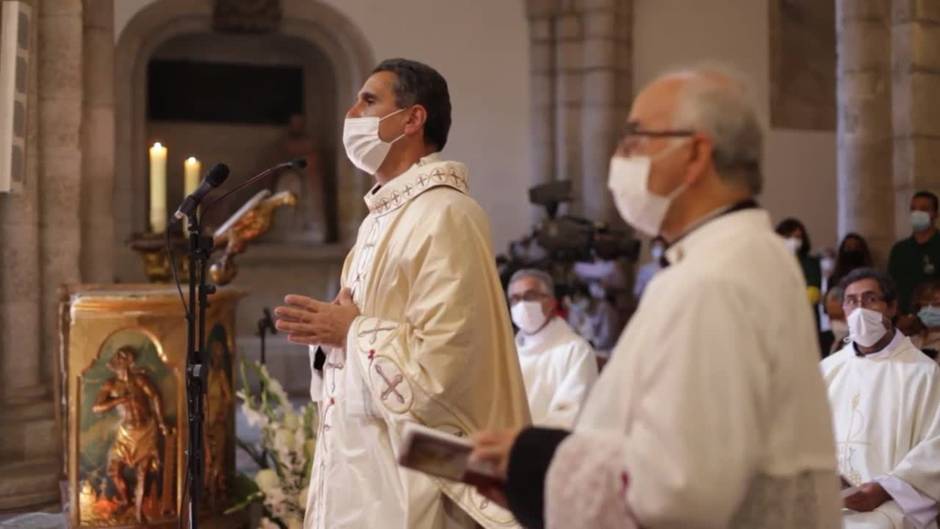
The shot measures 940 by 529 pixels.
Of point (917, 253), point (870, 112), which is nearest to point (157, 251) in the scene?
point (917, 253)

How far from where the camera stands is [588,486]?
1643 millimetres

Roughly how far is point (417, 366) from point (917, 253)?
15.6 feet

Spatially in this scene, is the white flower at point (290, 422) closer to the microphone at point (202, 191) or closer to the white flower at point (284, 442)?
the white flower at point (284, 442)

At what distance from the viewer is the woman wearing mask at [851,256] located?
695cm

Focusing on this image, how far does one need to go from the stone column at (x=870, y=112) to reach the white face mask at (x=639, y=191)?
586 cm

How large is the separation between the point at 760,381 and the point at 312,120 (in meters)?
10.5

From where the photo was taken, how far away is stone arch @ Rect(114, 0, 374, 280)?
10.4 m

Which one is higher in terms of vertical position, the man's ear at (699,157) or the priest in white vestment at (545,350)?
the man's ear at (699,157)

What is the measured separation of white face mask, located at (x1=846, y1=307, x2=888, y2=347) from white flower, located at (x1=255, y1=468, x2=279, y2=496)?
2.12m

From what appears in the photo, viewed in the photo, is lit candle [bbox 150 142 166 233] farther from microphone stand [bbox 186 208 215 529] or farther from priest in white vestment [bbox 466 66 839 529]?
priest in white vestment [bbox 466 66 839 529]

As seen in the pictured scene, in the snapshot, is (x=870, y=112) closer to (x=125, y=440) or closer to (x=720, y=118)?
(x=125, y=440)

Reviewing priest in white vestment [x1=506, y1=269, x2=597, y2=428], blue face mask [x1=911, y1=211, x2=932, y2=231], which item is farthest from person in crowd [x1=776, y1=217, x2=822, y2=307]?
priest in white vestment [x1=506, y1=269, x2=597, y2=428]

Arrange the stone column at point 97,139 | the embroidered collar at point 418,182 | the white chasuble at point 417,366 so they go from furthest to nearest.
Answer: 1. the stone column at point 97,139
2. the embroidered collar at point 418,182
3. the white chasuble at point 417,366

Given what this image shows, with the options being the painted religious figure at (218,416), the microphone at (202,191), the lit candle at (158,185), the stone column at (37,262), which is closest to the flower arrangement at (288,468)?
the painted religious figure at (218,416)
